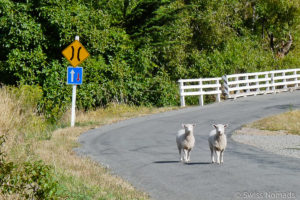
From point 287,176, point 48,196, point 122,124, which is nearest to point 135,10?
point 122,124

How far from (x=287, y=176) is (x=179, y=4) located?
25169 millimetres

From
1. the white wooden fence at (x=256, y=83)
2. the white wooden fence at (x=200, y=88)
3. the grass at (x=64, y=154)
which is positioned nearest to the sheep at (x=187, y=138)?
the grass at (x=64, y=154)

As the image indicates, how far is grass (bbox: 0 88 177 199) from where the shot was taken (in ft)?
29.8

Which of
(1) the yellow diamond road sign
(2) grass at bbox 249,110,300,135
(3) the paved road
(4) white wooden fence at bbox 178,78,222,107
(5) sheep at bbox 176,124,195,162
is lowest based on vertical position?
(3) the paved road

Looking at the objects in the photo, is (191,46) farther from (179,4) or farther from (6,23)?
(6,23)

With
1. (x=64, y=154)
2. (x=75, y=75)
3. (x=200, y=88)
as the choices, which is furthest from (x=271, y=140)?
(x=200, y=88)

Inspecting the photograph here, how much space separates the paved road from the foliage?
633 centimetres

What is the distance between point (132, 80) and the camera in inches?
1180

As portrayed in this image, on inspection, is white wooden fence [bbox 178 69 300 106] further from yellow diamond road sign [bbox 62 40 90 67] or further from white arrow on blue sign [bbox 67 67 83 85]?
yellow diamond road sign [bbox 62 40 90 67]

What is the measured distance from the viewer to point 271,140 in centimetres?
1673

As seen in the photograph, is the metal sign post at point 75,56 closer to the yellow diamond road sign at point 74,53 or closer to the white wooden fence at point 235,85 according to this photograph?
the yellow diamond road sign at point 74,53

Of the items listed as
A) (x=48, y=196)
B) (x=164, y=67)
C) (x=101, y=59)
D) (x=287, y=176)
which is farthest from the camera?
(x=164, y=67)

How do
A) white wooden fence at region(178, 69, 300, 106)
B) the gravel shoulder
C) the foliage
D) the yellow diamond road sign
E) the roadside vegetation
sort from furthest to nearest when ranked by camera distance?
1. white wooden fence at region(178, 69, 300, 106)
2. the foliage
3. the yellow diamond road sign
4. the roadside vegetation
5. the gravel shoulder

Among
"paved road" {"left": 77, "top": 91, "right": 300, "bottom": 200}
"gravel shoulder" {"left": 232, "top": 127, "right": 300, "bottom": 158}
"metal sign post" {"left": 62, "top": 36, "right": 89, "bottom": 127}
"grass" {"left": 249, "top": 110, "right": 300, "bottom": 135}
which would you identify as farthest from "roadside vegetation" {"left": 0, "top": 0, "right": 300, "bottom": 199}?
"grass" {"left": 249, "top": 110, "right": 300, "bottom": 135}
